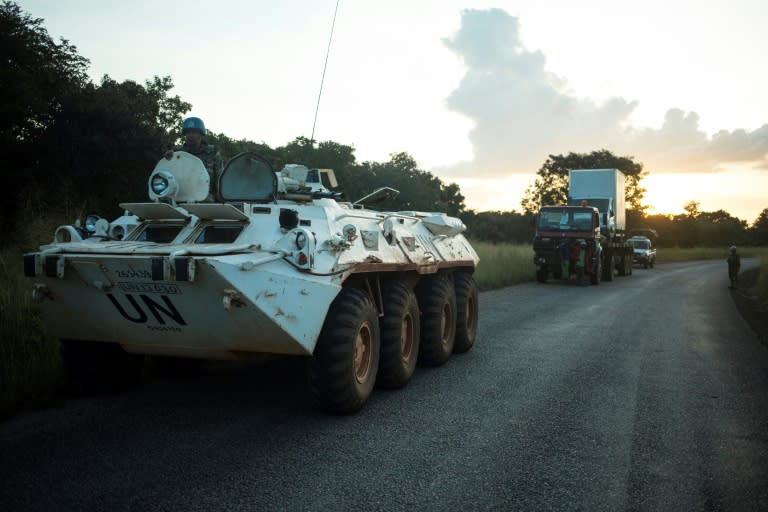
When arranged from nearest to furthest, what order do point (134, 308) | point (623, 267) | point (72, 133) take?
point (134, 308) < point (72, 133) < point (623, 267)

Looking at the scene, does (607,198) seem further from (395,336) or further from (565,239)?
(395,336)

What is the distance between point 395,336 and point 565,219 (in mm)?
15584

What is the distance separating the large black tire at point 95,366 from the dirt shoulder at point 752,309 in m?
7.67

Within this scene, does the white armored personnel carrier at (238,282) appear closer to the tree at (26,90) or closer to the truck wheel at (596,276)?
the tree at (26,90)

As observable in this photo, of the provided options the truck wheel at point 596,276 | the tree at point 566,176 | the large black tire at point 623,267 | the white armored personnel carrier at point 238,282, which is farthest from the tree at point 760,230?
the white armored personnel carrier at point 238,282

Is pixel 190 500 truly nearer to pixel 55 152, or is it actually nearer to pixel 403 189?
pixel 55 152

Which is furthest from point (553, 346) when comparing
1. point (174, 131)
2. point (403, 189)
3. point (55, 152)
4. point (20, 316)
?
point (403, 189)

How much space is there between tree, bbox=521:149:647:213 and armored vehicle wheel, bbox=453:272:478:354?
3801cm

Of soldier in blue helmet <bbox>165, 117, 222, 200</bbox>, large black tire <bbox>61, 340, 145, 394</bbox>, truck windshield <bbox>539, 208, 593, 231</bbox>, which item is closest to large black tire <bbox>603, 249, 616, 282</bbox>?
truck windshield <bbox>539, 208, 593, 231</bbox>

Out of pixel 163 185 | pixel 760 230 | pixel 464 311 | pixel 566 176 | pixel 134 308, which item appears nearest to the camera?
pixel 134 308

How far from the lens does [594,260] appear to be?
20406 millimetres

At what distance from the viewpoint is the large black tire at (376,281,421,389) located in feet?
19.9

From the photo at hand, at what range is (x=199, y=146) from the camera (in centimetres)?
649

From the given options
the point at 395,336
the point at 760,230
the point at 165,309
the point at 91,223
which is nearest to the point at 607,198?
the point at 395,336
